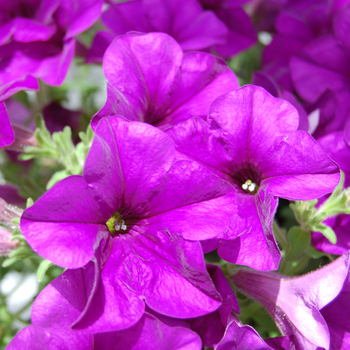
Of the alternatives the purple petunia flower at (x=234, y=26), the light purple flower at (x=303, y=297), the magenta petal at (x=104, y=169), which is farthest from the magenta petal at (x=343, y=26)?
the magenta petal at (x=104, y=169)

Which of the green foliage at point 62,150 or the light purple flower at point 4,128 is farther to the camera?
the green foliage at point 62,150

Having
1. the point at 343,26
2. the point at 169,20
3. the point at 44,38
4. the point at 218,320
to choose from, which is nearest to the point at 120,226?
the point at 218,320

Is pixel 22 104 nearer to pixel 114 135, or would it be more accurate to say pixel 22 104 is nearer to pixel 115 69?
pixel 115 69

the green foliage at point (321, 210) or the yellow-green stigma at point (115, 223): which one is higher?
the yellow-green stigma at point (115, 223)

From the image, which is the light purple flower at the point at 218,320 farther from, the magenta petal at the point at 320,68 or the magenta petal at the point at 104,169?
the magenta petal at the point at 320,68

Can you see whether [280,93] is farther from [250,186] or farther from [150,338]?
[150,338]

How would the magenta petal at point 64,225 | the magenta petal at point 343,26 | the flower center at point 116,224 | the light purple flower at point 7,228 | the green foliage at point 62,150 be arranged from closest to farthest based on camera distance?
the magenta petal at point 64,225 → the flower center at point 116,224 → the light purple flower at point 7,228 → the green foliage at point 62,150 → the magenta petal at point 343,26

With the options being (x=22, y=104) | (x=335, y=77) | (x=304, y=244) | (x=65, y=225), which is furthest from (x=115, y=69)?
(x=22, y=104)
